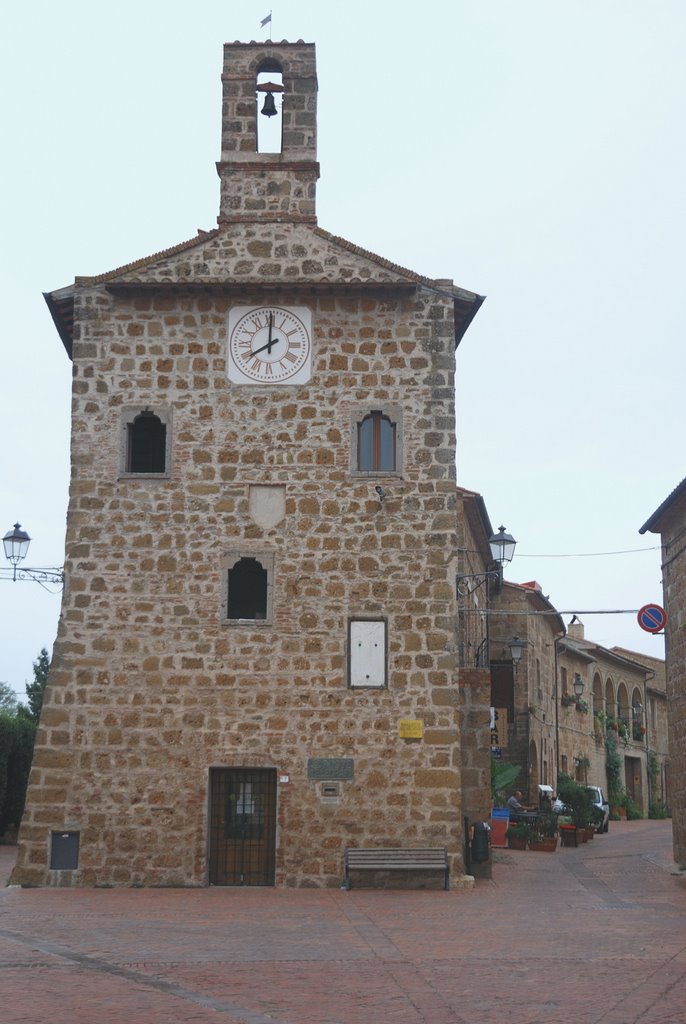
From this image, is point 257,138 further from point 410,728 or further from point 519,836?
point 519,836

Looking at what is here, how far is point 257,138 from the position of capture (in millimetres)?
20734

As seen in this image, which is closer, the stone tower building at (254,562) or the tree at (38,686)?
the stone tower building at (254,562)

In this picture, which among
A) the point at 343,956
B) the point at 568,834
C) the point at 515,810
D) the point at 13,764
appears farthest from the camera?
the point at 13,764

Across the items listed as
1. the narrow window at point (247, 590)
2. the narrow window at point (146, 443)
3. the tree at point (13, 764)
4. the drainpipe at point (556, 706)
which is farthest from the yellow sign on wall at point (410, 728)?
the drainpipe at point (556, 706)

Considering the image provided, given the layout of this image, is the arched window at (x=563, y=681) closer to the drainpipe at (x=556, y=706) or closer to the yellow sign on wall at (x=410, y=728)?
the drainpipe at (x=556, y=706)

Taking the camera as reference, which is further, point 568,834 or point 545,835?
point 568,834

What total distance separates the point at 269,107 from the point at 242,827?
36.5 feet

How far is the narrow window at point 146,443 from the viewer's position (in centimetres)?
1975

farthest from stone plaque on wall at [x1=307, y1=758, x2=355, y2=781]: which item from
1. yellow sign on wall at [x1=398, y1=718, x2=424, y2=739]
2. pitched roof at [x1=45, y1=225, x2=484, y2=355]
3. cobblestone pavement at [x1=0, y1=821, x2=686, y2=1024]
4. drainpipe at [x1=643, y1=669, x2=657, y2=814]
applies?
drainpipe at [x1=643, y1=669, x2=657, y2=814]

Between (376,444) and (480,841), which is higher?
(376,444)

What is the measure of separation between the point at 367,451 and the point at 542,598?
78.9 ft

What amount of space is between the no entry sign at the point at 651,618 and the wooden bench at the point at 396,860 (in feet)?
20.4

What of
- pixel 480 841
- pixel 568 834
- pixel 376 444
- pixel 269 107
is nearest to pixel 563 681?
pixel 568 834

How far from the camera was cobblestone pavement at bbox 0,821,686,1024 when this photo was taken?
874cm
